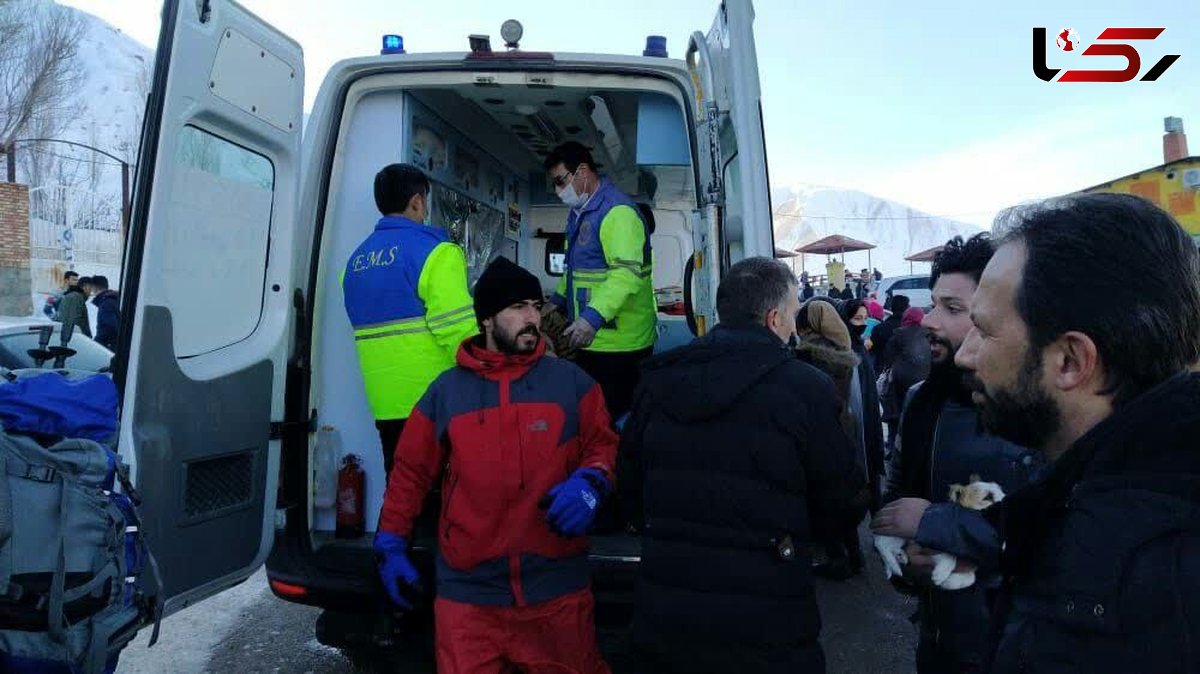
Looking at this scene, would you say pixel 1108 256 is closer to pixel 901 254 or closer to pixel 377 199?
pixel 377 199

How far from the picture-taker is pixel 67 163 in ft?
151

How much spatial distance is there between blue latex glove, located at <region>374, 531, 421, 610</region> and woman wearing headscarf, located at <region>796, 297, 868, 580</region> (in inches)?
95.9

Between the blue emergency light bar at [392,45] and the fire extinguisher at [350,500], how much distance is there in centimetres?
173

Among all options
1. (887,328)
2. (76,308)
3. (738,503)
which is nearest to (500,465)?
(738,503)

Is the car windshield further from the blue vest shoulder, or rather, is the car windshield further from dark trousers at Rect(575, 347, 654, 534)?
dark trousers at Rect(575, 347, 654, 534)

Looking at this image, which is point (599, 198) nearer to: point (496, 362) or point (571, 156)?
point (571, 156)

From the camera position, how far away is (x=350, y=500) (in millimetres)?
3121

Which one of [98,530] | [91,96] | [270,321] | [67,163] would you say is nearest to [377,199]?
[270,321]

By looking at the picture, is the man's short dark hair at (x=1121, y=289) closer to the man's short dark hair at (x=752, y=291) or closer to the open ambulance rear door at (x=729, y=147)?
the man's short dark hair at (x=752, y=291)

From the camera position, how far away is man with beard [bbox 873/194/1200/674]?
0.84 m

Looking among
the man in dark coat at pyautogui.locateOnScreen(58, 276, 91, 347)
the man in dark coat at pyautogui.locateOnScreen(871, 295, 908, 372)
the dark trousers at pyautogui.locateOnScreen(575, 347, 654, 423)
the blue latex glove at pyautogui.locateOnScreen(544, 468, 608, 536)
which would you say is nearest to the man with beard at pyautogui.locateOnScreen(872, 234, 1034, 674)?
the blue latex glove at pyautogui.locateOnScreen(544, 468, 608, 536)

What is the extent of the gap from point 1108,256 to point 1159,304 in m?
0.08

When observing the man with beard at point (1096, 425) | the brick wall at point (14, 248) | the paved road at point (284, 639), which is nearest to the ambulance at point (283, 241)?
the paved road at point (284, 639)

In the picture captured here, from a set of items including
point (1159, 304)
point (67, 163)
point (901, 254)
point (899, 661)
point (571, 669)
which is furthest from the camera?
point (901, 254)
